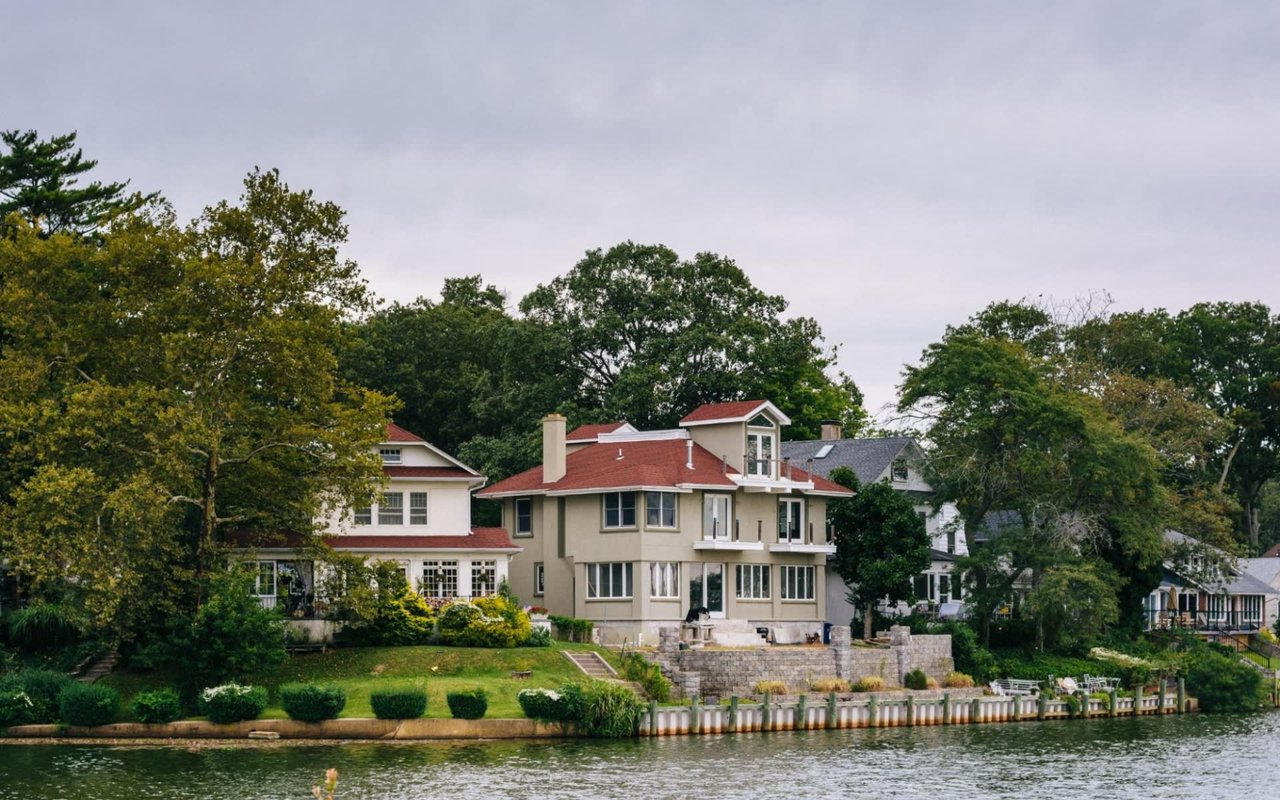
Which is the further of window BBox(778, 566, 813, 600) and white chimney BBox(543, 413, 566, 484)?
window BBox(778, 566, 813, 600)

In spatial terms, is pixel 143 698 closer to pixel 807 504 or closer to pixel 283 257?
pixel 283 257

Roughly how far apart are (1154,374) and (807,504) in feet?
129

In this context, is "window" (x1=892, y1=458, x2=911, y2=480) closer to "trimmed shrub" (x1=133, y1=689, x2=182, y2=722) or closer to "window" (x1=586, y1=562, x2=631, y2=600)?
"window" (x1=586, y1=562, x2=631, y2=600)

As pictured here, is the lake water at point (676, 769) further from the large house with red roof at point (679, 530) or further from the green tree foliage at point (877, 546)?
the green tree foliage at point (877, 546)

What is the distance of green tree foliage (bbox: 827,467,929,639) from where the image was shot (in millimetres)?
70125

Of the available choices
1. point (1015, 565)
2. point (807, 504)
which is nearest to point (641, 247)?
point (807, 504)

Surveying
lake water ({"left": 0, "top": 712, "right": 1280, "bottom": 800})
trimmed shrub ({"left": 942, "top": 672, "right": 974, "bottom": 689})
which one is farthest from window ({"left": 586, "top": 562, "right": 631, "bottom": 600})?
lake water ({"left": 0, "top": 712, "right": 1280, "bottom": 800})

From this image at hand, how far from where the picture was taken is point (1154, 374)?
342ft

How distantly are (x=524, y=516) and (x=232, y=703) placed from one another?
23.5 meters

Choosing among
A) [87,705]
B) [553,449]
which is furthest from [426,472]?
[87,705]

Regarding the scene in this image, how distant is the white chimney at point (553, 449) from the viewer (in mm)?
71812

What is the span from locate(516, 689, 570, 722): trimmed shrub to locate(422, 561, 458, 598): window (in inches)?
570

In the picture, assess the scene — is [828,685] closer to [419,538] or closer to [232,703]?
[419,538]

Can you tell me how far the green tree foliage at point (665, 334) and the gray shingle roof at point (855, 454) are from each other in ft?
12.4
